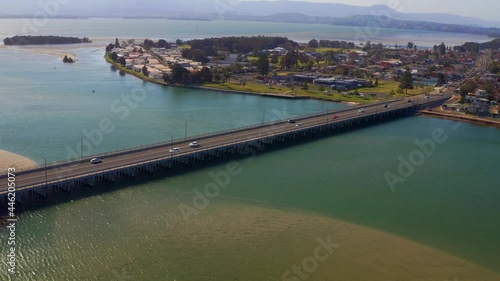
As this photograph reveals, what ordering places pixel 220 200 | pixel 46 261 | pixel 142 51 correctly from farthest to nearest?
pixel 142 51 < pixel 220 200 < pixel 46 261

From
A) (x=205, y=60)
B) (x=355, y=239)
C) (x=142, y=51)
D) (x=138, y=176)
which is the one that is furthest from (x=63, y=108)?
(x=142, y=51)

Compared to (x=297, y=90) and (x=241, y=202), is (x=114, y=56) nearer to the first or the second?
(x=297, y=90)

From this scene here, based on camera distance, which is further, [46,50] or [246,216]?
[46,50]

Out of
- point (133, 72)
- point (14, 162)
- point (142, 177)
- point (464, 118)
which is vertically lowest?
point (142, 177)

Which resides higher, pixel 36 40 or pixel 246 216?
pixel 36 40

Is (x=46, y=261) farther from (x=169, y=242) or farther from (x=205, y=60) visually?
(x=205, y=60)

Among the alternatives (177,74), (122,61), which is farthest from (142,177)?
(122,61)

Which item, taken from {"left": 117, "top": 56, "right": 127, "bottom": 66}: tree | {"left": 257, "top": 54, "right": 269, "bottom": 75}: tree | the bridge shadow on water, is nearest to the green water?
the bridge shadow on water

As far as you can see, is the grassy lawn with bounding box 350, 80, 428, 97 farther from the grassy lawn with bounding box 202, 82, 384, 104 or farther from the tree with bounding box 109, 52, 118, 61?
the tree with bounding box 109, 52, 118, 61
